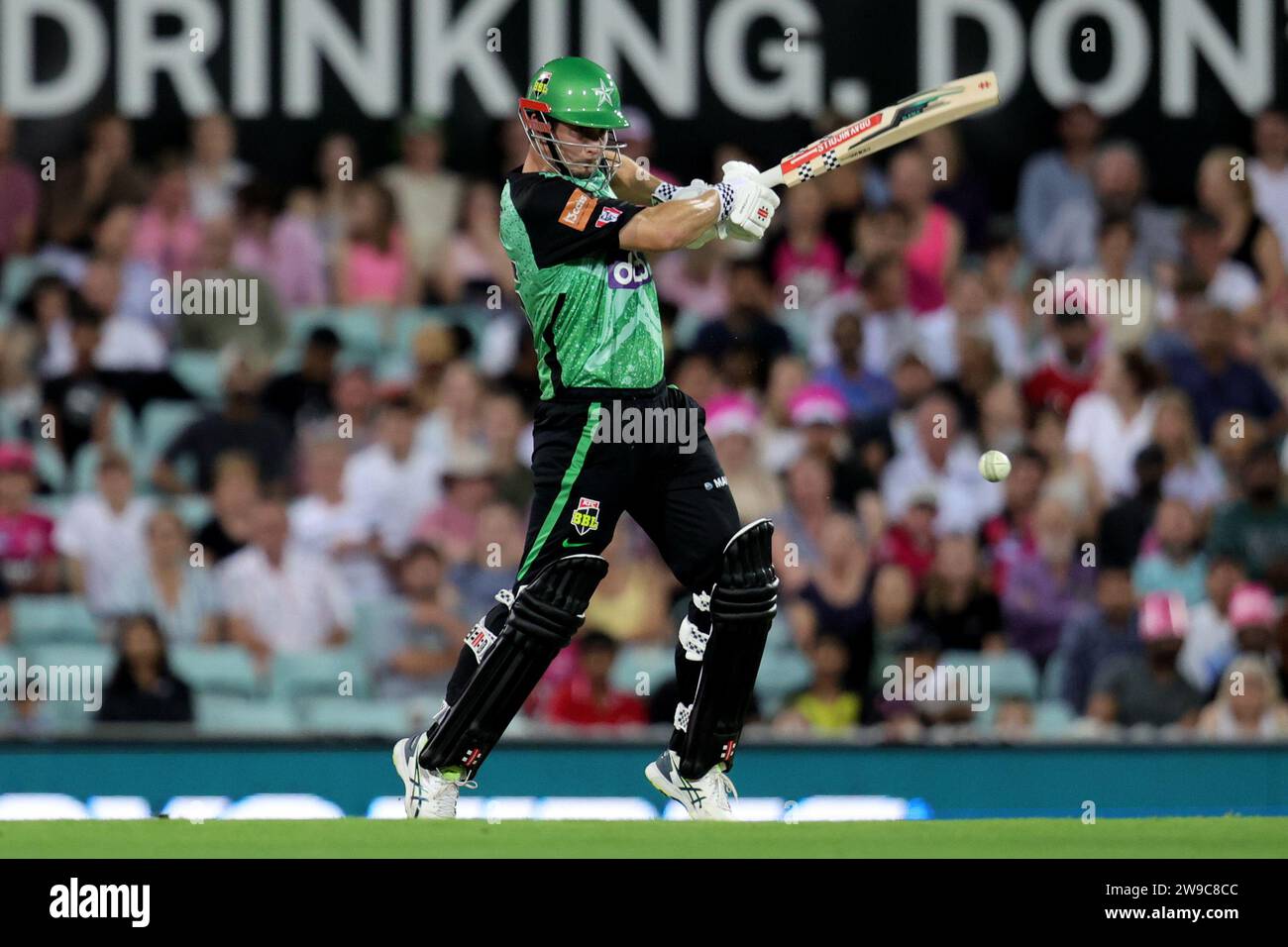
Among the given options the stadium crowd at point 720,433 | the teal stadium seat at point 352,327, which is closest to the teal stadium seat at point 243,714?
the stadium crowd at point 720,433

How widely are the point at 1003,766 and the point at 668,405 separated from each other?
3.39m

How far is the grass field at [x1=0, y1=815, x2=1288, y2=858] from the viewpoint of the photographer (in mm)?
7117

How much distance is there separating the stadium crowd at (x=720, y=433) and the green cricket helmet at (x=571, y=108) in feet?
12.8

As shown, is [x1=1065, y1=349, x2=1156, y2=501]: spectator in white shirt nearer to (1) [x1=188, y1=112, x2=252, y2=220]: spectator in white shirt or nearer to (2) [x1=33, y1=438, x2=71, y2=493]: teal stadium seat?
(1) [x1=188, y1=112, x2=252, y2=220]: spectator in white shirt

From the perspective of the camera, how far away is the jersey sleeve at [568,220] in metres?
7.73

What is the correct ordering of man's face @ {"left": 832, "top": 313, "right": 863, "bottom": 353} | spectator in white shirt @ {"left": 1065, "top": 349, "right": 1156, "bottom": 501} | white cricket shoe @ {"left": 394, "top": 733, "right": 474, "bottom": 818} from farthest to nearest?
man's face @ {"left": 832, "top": 313, "right": 863, "bottom": 353} < spectator in white shirt @ {"left": 1065, "top": 349, "right": 1156, "bottom": 501} < white cricket shoe @ {"left": 394, "top": 733, "right": 474, "bottom": 818}

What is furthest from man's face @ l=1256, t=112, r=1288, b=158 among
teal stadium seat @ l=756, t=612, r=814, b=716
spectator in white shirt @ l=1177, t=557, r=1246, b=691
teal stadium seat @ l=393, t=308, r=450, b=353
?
teal stadium seat @ l=393, t=308, r=450, b=353

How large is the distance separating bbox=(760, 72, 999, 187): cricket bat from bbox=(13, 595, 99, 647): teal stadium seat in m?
5.17

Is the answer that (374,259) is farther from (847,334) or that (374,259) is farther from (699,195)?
(699,195)

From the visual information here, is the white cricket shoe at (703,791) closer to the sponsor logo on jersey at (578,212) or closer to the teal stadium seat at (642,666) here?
the sponsor logo on jersey at (578,212)

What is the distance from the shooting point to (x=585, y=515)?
789 centimetres

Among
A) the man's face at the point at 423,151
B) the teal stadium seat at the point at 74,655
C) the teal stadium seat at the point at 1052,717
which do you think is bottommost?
the teal stadium seat at the point at 1052,717

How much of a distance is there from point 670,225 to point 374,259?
618 cm

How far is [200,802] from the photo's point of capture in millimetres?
10469
